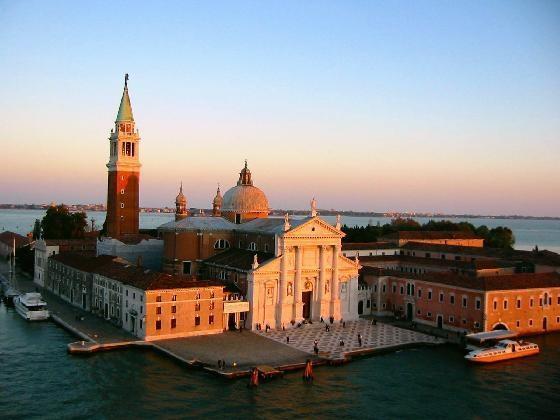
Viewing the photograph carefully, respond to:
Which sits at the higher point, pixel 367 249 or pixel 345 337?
pixel 367 249

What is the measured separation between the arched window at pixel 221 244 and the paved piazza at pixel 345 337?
9968 mm

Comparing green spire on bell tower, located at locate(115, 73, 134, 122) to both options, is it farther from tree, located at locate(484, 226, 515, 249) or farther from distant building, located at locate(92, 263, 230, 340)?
tree, located at locate(484, 226, 515, 249)

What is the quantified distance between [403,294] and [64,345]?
77.1ft

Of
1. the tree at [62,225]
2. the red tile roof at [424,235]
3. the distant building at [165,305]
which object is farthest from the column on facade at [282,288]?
the tree at [62,225]

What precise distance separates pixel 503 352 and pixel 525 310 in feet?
25.4

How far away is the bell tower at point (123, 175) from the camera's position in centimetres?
5709

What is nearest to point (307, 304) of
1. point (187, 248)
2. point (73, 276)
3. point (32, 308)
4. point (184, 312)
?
point (187, 248)

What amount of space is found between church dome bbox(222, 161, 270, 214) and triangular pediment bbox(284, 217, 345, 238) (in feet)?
36.5

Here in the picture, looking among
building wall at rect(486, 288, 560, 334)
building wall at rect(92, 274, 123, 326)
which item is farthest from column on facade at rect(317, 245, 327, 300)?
building wall at rect(92, 274, 123, 326)

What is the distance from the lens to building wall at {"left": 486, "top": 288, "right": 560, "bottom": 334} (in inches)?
1612

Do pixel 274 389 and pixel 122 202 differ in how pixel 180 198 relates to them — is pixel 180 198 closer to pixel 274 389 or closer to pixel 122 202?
pixel 122 202

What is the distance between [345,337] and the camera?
40.2 m

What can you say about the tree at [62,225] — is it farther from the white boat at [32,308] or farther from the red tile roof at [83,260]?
the white boat at [32,308]

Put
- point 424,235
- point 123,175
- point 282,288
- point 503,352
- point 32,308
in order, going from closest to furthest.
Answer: point 503,352 → point 282,288 → point 32,308 → point 123,175 → point 424,235
